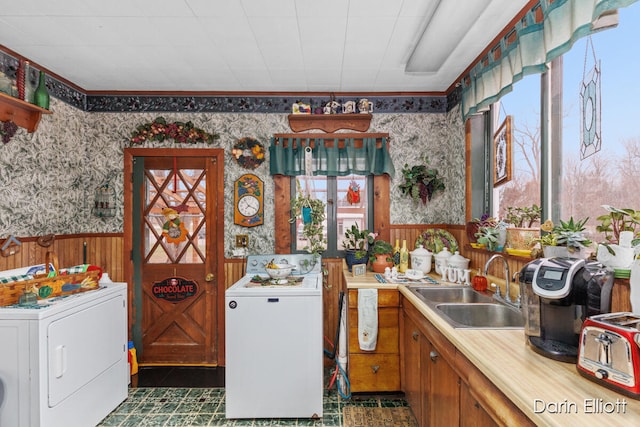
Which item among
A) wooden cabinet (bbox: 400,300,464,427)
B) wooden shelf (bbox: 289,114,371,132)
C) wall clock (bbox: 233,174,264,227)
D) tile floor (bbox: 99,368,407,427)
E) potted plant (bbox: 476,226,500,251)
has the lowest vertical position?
tile floor (bbox: 99,368,407,427)

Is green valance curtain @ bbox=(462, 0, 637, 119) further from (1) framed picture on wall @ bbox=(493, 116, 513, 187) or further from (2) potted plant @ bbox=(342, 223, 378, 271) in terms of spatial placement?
(2) potted plant @ bbox=(342, 223, 378, 271)

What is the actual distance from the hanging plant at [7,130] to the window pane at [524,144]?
11.9 feet

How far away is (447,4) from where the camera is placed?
1846mm

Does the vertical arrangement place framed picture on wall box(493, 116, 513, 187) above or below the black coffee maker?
above

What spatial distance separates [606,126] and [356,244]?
2.05 m

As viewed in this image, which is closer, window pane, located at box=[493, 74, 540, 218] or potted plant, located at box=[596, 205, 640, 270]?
potted plant, located at box=[596, 205, 640, 270]

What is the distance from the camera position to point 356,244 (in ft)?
10.8

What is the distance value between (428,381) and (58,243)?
323 centimetres

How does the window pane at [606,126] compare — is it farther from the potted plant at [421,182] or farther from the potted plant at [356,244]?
the potted plant at [356,244]

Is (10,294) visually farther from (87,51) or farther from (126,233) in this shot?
(87,51)

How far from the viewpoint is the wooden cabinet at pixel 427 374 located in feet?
5.45

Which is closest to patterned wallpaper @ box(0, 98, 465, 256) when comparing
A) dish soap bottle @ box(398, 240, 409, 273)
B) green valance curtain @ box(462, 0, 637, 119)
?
dish soap bottle @ box(398, 240, 409, 273)

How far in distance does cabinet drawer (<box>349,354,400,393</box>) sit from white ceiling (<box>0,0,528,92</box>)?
224cm

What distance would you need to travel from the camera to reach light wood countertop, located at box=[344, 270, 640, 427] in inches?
36.4
